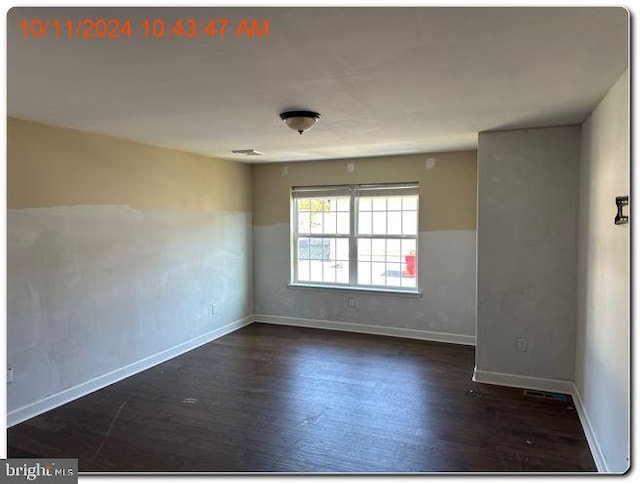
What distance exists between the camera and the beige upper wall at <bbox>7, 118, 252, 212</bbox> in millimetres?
3207

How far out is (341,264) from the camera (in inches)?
230

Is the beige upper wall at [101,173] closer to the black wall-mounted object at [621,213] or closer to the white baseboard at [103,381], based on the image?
the white baseboard at [103,381]

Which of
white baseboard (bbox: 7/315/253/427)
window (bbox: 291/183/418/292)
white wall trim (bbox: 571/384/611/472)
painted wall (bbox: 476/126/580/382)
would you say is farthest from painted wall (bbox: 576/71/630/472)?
white baseboard (bbox: 7/315/253/427)

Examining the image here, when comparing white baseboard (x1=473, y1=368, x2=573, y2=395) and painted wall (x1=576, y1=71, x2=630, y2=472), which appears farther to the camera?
white baseboard (x1=473, y1=368, x2=573, y2=395)

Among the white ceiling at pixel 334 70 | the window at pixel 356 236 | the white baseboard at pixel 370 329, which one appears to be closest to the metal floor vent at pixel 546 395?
the white baseboard at pixel 370 329

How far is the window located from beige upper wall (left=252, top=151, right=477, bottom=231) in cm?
12

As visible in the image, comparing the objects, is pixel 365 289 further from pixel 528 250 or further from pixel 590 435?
pixel 590 435

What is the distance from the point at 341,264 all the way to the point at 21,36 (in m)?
4.49

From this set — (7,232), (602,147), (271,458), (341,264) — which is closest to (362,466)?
(271,458)

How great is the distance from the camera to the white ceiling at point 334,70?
1.60 meters

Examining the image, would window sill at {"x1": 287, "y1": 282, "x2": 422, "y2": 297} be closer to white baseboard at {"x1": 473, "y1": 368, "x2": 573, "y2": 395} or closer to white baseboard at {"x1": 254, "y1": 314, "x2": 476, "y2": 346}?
white baseboard at {"x1": 254, "y1": 314, "x2": 476, "y2": 346}

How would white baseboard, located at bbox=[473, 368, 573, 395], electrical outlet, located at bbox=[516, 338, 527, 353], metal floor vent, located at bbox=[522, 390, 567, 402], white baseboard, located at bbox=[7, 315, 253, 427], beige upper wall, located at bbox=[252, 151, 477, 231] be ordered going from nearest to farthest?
1. white baseboard, located at bbox=[7, 315, 253, 427]
2. metal floor vent, located at bbox=[522, 390, 567, 402]
3. white baseboard, located at bbox=[473, 368, 573, 395]
4. electrical outlet, located at bbox=[516, 338, 527, 353]
5. beige upper wall, located at bbox=[252, 151, 477, 231]

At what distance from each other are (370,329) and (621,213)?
12.0ft

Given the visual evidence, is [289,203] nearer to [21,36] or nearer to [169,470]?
[169,470]
